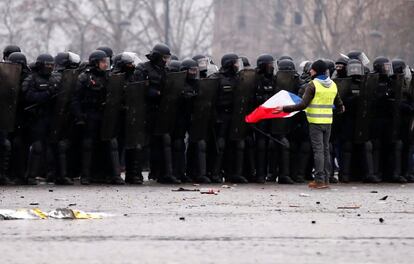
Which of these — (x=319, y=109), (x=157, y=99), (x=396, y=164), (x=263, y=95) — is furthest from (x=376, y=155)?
(x=157, y=99)

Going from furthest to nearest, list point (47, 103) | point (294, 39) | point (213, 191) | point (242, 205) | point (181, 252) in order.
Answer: point (294, 39), point (47, 103), point (213, 191), point (242, 205), point (181, 252)

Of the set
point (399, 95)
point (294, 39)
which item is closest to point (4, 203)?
point (399, 95)

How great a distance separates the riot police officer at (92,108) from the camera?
19188mm

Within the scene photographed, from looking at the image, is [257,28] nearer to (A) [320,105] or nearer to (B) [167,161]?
(B) [167,161]

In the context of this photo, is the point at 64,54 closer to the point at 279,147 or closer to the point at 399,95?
the point at 279,147

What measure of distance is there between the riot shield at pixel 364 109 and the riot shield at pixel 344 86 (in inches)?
6.6

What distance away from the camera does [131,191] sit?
58.9ft

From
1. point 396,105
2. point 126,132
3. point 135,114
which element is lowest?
point 126,132

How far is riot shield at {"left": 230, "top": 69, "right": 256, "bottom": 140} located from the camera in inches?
785

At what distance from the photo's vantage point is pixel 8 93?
18.9 meters

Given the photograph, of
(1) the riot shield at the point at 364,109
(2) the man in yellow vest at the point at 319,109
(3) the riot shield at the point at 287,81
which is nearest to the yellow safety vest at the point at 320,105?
(2) the man in yellow vest at the point at 319,109

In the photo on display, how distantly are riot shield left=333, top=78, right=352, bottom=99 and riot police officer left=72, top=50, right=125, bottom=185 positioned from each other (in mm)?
3324

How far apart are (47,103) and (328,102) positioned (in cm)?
388

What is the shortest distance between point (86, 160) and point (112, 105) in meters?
0.85
